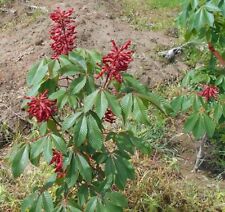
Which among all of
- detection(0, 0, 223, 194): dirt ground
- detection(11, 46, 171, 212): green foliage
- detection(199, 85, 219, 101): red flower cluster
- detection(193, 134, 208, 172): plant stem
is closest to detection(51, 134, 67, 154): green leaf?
detection(11, 46, 171, 212): green foliage

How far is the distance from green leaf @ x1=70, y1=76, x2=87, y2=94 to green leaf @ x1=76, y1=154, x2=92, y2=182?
33 centimetres

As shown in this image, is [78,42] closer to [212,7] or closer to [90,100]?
[212,7]

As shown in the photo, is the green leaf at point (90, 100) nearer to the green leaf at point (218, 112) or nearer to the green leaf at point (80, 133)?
the green leaf at point (80, 133)

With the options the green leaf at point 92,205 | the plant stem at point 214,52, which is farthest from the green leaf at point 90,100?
the plant stem at point 214,52

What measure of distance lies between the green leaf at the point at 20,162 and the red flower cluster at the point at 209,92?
151 cm

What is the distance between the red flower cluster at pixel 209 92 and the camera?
140 inches

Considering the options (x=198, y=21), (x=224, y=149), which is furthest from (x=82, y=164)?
(x=224, y=149)

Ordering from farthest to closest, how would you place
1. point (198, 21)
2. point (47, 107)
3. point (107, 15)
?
point (107, 15) < point (198, 21) < point (47, 107)

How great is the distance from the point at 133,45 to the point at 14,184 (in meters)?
2.56

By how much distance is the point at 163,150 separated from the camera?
4.12 meters

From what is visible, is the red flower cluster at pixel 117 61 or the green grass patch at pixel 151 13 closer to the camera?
the red flower cluster at pixel 117 61

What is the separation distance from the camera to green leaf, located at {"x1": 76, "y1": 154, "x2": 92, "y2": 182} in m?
2.49

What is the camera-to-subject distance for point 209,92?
3557mm

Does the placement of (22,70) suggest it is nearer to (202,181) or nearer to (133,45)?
(133,45)
